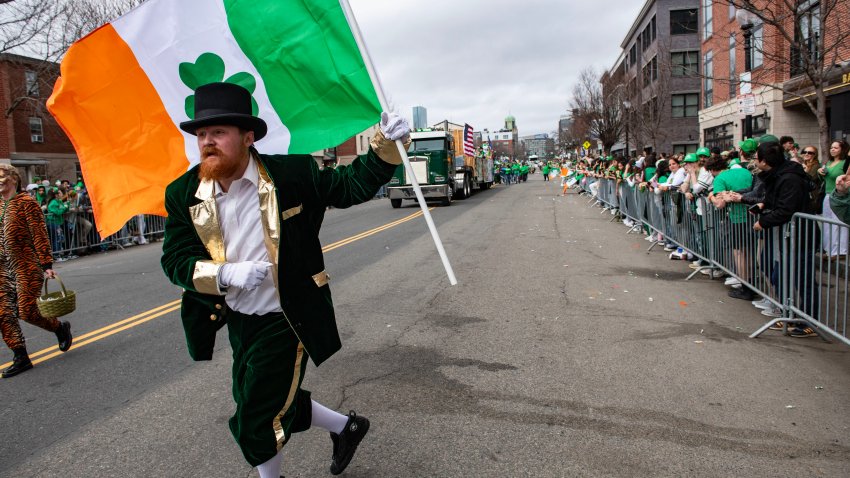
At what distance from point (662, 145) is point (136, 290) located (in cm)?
4884

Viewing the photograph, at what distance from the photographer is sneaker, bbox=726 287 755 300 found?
7387 mm

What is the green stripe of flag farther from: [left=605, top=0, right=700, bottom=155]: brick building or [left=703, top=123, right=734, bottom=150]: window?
[left=605, top=0, right=700, bottom=155]: brick building

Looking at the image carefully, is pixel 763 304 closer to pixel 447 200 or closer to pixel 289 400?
pixel 289 400

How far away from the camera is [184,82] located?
12.4 feet

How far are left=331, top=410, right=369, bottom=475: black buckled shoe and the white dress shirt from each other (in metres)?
0.92

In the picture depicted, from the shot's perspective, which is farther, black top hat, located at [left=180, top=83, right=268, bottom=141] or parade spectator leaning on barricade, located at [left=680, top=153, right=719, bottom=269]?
parade spectator leaning on barricade, located at [left=680, top=153, right=719, bottom=269]

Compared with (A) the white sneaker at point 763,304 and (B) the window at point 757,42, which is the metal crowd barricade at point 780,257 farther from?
(B) the window at point 757,42

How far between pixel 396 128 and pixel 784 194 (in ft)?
15.7

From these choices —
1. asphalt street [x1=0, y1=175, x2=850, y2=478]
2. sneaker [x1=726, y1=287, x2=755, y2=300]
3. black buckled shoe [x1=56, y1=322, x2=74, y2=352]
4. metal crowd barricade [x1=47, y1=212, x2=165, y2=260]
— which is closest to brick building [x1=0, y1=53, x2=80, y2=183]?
metal crowd barricade [x1=47, y1=212, x2=165, y2=260]

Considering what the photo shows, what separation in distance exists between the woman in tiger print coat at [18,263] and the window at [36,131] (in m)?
37.3

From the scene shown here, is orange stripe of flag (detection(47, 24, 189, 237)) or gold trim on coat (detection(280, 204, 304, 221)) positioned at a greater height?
orange stripe of flag (detection(47, 24, 189, 237))

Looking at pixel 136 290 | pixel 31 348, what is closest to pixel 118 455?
pixel 31 348

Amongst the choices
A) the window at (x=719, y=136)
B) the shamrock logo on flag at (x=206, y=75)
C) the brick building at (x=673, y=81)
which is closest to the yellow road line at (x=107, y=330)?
the shamrock logo on flag at (x=206, y=75)

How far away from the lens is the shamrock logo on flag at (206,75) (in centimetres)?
377
